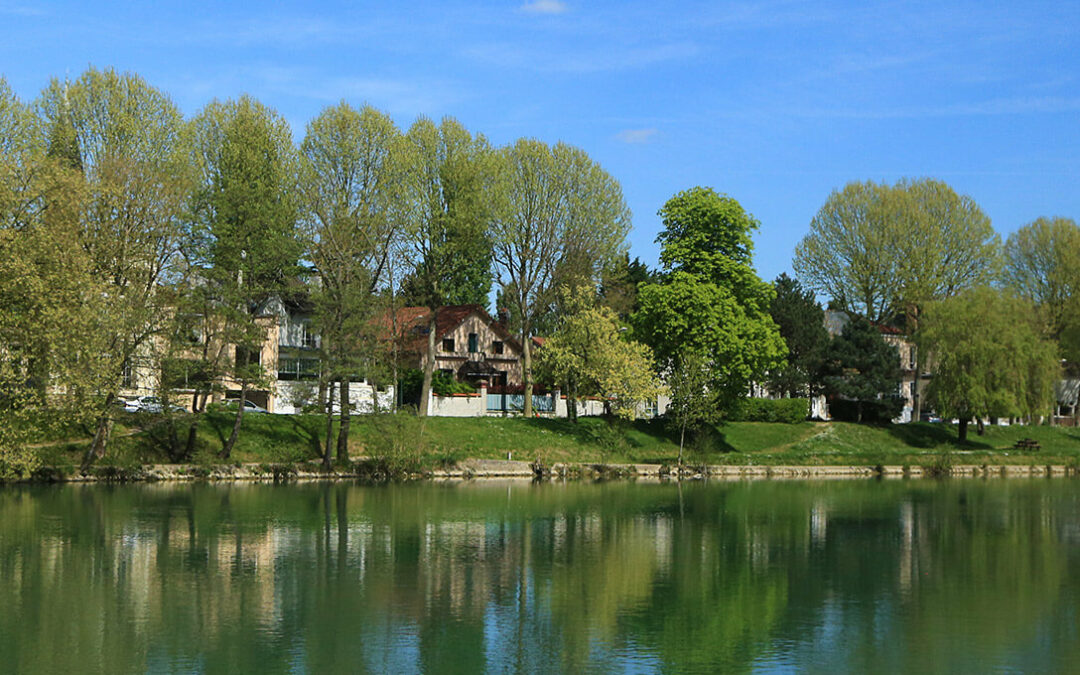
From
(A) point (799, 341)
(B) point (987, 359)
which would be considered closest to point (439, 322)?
(A) point (799, 341)

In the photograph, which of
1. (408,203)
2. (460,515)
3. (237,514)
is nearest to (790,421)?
(408,203)

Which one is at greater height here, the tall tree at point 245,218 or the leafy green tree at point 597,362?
the tall tree at point 245,218

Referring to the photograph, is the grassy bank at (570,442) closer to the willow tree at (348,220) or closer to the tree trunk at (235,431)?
the tree trunk at (235,431)

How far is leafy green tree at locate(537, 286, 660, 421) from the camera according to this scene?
7625 centimetres

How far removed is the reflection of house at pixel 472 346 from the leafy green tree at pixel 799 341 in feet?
76.3

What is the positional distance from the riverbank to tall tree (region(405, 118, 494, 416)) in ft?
32.7

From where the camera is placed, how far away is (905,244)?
94062 millimetres

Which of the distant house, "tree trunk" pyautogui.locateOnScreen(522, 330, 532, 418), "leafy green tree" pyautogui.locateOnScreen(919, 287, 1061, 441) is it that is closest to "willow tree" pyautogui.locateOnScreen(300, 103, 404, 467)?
"tree trunk" pyautogui.locateOnScreen(522, 330, 532, 418)

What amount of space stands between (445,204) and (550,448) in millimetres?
19637

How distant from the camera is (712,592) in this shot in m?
28.5

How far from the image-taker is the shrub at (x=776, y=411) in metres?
85.5

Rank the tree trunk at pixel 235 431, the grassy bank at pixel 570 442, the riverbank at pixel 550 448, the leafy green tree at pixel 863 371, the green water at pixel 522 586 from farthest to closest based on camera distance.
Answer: the leafy green tree at pixel 863 371
the grassy bank at pixel 570 442
the tree trunk at pixel 235 431
the riverbank at pixel 550 448
the green water at pixel 522 586

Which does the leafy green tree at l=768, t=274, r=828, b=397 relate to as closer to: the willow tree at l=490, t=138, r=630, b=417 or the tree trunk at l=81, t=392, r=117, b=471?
the willow tree at l=490, t=138, r=630, b=417

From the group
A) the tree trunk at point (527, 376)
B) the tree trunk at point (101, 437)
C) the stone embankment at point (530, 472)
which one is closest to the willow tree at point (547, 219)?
the tree trunk at point (527, 376)
